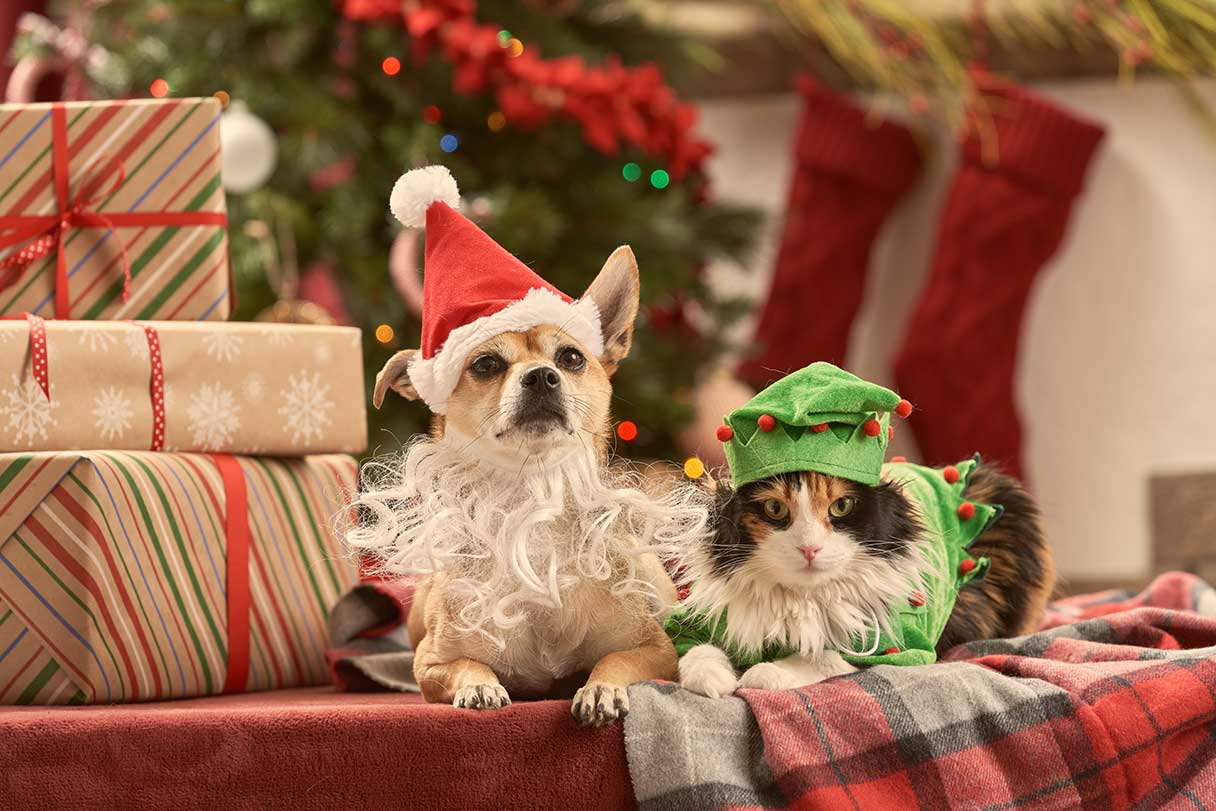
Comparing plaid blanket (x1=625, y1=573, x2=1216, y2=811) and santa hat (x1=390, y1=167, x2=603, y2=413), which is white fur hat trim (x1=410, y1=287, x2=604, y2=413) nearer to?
santa hat (x1=390, y1=167, x2=603, y2=413)

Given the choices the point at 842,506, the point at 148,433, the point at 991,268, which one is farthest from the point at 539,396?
the point at 991,268

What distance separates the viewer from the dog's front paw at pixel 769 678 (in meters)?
0.96

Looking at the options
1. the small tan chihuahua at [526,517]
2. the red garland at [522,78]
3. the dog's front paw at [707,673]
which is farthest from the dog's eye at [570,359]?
the red garland at [522,78]

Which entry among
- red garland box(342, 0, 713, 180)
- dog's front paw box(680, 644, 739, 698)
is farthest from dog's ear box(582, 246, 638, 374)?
red garland box(342, 0, 713, 180)

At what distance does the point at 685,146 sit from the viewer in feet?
7.30

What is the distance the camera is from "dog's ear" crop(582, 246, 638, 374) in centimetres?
103

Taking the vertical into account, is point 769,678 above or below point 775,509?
below

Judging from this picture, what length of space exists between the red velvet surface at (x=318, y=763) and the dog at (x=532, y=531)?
50 millimetres

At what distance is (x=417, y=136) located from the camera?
2018 mm

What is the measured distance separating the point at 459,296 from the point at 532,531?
0.19 m

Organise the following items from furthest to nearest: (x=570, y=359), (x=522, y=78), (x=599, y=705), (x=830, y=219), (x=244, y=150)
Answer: (x=830, y=219), (x=522, y=78), (x=244, y=150), (x=570, y=359), (x=599, y=705)

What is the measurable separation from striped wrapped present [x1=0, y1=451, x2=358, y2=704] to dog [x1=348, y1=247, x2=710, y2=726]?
231 mm

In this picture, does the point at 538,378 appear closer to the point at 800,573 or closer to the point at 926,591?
the point at 800,573

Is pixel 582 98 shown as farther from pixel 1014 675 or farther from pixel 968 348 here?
pixel 1014 675
